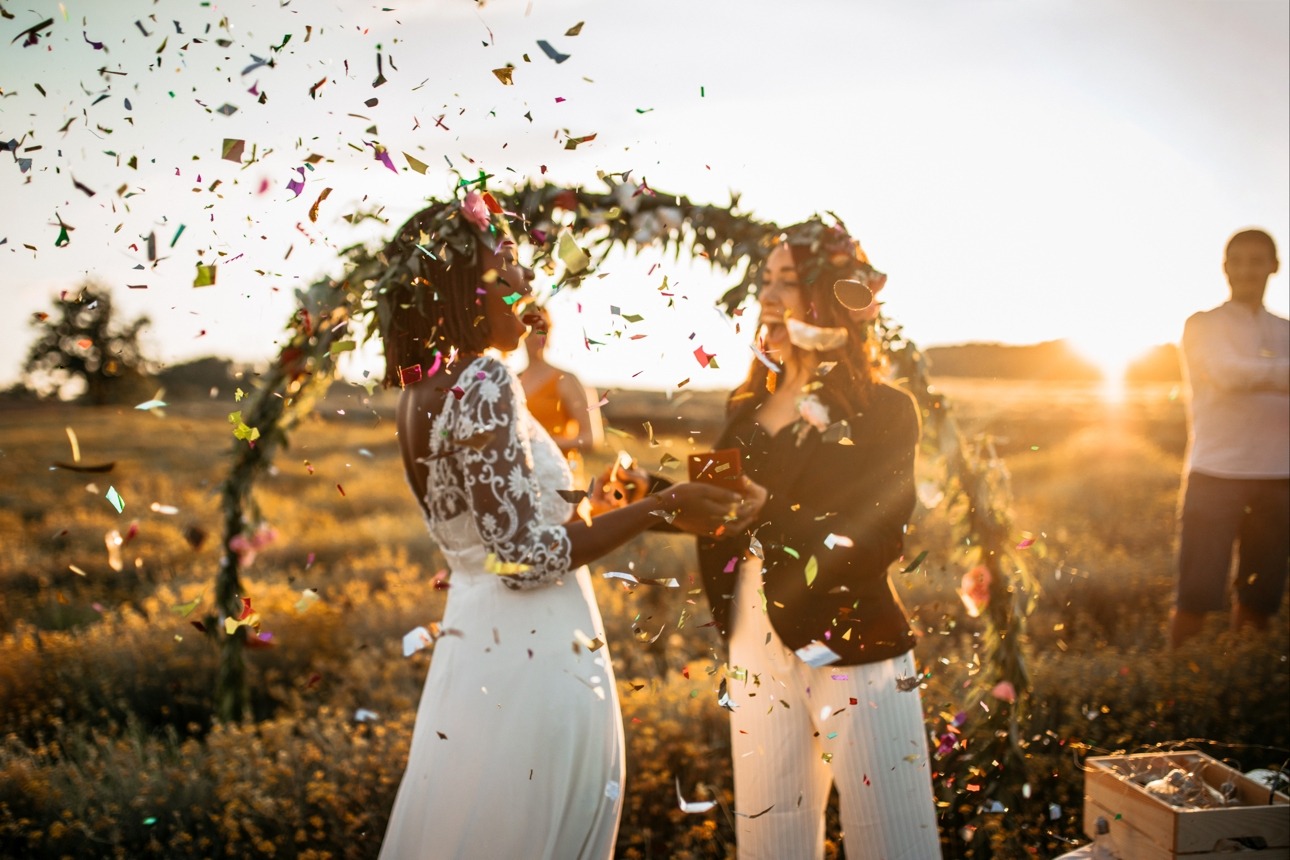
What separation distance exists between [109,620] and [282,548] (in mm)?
3714

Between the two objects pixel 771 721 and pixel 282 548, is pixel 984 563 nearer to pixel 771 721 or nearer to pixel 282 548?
pixel 771 721

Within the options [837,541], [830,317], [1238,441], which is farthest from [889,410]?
[1238,441]

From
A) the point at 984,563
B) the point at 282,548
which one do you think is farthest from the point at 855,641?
the point at 282,548

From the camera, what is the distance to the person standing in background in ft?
16.6

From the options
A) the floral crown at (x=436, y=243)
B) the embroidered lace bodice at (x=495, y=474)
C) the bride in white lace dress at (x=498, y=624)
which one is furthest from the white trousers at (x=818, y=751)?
the floral crown at (x=436, y=243)

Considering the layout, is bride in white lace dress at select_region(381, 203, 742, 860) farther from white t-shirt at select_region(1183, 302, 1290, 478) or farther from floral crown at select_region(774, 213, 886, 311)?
white t-shirt at select_region(1183, 302, 1290, 478)

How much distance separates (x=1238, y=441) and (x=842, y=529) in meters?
3.57

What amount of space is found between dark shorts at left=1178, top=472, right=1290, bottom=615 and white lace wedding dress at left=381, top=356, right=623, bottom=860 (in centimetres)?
417

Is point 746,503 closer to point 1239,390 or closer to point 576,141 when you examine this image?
point 576,141

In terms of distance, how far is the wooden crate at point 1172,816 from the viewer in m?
2.81

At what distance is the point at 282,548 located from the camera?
1088cm

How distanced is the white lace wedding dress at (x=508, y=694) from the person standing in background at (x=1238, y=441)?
4.21 m

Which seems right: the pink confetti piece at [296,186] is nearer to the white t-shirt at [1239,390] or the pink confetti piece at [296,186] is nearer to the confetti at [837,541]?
the confetti at [837,541]

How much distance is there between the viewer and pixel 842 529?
2.85 meters
